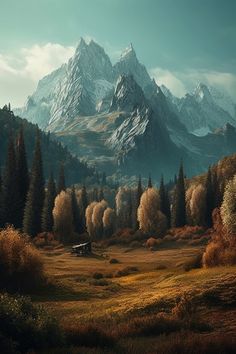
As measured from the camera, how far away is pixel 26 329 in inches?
727

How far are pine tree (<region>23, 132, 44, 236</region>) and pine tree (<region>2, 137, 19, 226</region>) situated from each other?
2764 mm

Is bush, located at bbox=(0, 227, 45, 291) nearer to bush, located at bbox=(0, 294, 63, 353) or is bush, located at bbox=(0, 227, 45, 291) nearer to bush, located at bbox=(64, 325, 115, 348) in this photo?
bush, located at bbox=(64, 325, 115, 348)

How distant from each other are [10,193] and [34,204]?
5677 mm

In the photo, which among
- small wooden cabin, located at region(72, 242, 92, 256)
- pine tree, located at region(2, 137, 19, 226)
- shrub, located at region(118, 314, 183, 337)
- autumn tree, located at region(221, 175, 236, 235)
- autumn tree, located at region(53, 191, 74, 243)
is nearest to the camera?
shrub, located at region(118, 314, 183, 337)

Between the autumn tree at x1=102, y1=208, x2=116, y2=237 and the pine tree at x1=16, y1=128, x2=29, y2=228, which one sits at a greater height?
the pine tree at x1=16, y1=128, x2=29, y2=228

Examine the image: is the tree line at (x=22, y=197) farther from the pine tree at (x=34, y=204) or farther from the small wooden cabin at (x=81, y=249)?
the small wooden cabin at (x=81, y=249)

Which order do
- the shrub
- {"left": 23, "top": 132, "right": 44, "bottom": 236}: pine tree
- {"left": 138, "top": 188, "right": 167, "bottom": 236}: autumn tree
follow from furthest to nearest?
{"left": 138, "top": 188, "right": 167, "bottom": 236}: autumn tree → {"left": 23, "top": 132, "right": 44, "bottom": 236}: pine tree → the shrub

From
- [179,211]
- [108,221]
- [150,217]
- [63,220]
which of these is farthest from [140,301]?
[108,221]

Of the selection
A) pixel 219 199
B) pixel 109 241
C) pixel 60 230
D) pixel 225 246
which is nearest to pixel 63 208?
pixel 60 230

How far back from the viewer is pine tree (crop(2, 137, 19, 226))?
10131cm

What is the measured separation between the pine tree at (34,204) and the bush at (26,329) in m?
83.2

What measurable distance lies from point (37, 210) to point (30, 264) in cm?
6818

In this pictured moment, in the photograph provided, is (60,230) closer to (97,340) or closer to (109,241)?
(109,241)

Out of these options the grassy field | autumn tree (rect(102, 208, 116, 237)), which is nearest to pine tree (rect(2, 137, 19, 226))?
autumn tree (rect(102, 208, 116, 237))
